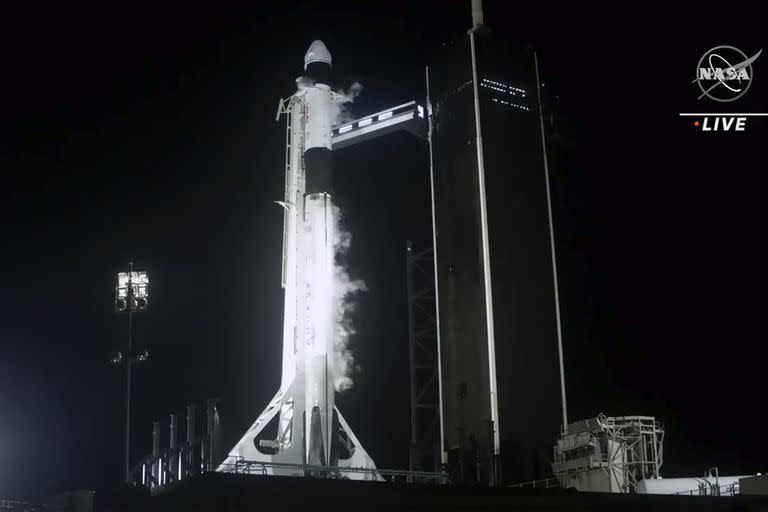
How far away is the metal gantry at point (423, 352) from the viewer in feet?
140

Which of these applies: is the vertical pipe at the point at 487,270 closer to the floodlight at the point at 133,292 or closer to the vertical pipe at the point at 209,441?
the vertical pipe at the point at 209,441

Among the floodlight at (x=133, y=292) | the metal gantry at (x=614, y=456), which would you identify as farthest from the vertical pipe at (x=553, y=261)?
the floodlight at (x=133, y=292)

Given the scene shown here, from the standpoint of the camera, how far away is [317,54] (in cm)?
4138

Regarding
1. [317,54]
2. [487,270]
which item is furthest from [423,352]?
[317,54]

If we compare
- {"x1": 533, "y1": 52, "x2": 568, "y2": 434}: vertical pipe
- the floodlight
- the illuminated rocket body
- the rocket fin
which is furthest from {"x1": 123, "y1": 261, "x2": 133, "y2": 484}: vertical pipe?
{"x1": 533, "y1": 52, "x2": 568, "y2": 434}: vertical pipe

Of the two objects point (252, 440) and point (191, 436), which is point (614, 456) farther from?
point (252, 440)

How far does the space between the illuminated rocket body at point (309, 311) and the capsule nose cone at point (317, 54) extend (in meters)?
0.05

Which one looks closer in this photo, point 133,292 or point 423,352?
point 133,292

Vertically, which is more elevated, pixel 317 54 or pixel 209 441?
pixel 317 54

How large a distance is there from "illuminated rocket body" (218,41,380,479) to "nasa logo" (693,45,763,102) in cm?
1466

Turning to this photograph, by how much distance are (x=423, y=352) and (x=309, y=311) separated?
10326mm

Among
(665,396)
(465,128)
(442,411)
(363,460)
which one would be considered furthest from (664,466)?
(465,128)

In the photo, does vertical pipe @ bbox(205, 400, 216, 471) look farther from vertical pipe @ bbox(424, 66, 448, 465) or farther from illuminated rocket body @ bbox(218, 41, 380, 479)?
vertical pipe @ bbox(424, 66, 448, 465)

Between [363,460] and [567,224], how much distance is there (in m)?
13.7
